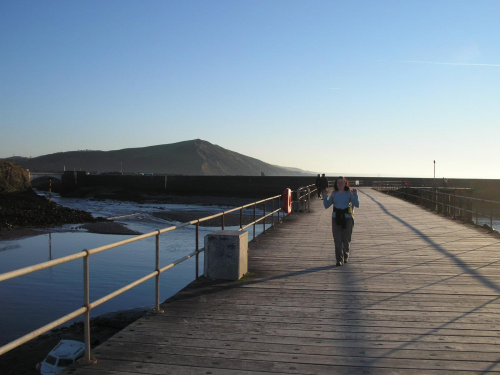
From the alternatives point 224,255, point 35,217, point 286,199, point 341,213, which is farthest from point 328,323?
point 35,217

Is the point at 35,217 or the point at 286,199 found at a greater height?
the point at 286,199

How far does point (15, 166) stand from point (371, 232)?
2126 inches

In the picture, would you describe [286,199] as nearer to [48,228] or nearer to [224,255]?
[224,255]

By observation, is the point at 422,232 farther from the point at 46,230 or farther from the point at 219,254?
the point at 46,230

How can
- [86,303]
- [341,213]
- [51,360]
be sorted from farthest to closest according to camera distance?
[341,213], [51,360], [86,303]

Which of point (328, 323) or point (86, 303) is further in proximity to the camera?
point (328, 323)

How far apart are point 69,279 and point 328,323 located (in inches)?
501

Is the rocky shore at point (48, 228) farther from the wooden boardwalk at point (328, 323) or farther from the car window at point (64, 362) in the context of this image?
the wooden boardwalk at point (328, 323)

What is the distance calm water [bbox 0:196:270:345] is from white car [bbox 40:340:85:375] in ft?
8.54

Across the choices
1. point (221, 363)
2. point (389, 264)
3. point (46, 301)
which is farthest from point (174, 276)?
point (221, 363)

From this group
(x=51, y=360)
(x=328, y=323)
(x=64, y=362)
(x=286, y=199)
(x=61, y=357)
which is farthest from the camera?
(x=286, y=199)

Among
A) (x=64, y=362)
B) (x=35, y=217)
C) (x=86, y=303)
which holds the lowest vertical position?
(x=64, y=362)

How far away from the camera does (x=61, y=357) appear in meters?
8.01

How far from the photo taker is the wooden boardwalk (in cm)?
420
